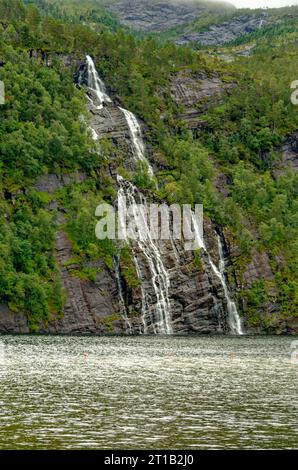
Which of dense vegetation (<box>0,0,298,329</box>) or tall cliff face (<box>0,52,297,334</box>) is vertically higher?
dense vegetation (<box>0,0,298,329</box>)

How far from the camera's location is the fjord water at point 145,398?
48.2 meters

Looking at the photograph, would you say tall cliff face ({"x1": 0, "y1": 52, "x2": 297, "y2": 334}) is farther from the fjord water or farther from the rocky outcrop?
the fjord water

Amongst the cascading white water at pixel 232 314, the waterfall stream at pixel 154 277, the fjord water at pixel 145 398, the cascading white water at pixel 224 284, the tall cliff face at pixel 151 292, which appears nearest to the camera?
the fjord water at pixel 145 398

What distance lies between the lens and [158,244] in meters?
166

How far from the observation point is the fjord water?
48250 mm

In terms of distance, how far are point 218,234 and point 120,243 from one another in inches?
1006

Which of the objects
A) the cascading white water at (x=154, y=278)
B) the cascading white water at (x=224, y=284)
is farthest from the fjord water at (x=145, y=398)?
the cascading white water at (x=224, y=284)

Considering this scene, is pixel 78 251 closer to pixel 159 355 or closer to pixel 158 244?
pixel 158 244

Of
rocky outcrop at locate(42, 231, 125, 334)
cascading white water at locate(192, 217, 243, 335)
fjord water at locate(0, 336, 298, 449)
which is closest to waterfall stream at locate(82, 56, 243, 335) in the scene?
cascading white water at locate(192, 217, 243, 335)

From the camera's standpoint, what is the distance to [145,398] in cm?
6384

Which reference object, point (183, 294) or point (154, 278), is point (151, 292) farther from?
point (183, 294)

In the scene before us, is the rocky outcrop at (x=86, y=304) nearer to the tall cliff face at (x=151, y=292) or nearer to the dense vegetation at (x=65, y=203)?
the tall cliff face at (x=151, y=292)

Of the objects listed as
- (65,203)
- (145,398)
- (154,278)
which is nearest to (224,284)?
(154,278)
